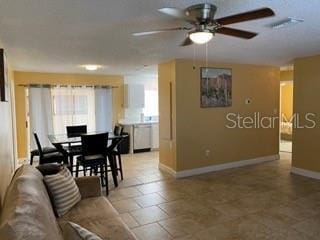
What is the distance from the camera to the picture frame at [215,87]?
514cm

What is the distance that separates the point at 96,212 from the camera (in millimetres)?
2361

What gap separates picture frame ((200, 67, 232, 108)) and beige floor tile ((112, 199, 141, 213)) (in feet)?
7.80

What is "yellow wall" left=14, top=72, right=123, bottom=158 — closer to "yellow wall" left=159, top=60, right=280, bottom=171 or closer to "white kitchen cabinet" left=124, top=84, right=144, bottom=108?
"white kitchen cabinet" left=124, top=84, right=144, bottom=108

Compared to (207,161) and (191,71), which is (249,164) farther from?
(191,71)

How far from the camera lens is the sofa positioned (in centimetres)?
124

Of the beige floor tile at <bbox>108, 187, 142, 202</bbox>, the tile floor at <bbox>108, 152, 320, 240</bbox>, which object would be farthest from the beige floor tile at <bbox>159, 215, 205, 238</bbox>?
the beige floor tile at <bbox>108, 187, 142, 202</bbox>

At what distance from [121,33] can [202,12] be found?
3.76 ft

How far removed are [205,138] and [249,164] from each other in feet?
4.37

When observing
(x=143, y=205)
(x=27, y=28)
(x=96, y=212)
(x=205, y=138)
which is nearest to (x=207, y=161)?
(x=205, y=138)

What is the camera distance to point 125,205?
12.0 feet

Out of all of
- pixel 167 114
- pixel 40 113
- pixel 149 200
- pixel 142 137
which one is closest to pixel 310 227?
pixel 149 200

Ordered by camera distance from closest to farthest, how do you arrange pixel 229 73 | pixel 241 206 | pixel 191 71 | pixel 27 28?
1. pixel 27 28
2. pixel 241 206
3. pixel 191 71
4. pixel 229 73

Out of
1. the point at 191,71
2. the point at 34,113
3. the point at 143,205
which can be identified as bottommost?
the point at 143,205

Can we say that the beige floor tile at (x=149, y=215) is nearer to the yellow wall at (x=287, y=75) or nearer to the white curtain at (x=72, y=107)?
the white curtain at (x=72, y=107)
